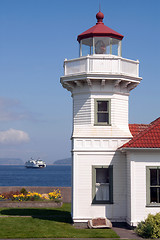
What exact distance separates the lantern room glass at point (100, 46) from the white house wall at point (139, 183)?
5362 mm

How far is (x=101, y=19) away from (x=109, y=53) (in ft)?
6.91

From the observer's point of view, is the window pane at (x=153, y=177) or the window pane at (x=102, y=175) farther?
the window pane at (x=102, y=175)

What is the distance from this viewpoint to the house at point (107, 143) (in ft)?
54.2

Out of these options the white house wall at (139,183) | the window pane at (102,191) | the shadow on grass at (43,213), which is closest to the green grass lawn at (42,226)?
the shadow on grass at (43,213)

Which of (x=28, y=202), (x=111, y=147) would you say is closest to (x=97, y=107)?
(x=111, y=147)

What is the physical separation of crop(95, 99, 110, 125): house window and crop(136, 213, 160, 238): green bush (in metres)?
4.96

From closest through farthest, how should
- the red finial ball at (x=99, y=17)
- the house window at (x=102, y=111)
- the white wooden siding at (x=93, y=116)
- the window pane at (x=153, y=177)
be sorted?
1. the window pane at (x=153, y=177)
2. the white wooden siding at (x=93, y=116)
3. the house window at (x=102, y=111)
4. the red finial ball at (x=99, y=17)

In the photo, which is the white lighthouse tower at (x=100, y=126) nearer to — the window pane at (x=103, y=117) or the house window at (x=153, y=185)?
the window pane at (x=103, y=117)

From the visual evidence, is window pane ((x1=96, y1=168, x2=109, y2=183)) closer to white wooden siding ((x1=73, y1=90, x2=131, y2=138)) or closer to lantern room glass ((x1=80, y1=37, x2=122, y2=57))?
white wooden siding ((x1=73, y1=90, x2=131, y2=138))

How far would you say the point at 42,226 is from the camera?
55.5 feet

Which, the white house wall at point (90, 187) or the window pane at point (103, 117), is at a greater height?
the window pane at point (103, 117)

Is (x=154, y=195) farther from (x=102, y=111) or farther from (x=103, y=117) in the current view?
(x=102, y=111)

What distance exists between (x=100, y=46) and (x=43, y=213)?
9483mm

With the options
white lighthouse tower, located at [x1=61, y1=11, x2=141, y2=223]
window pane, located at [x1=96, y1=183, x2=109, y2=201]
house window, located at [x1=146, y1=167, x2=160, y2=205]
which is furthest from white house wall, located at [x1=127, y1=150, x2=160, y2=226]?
window pane, located at [x1=96, y1=183, x2=109, y2=201]
